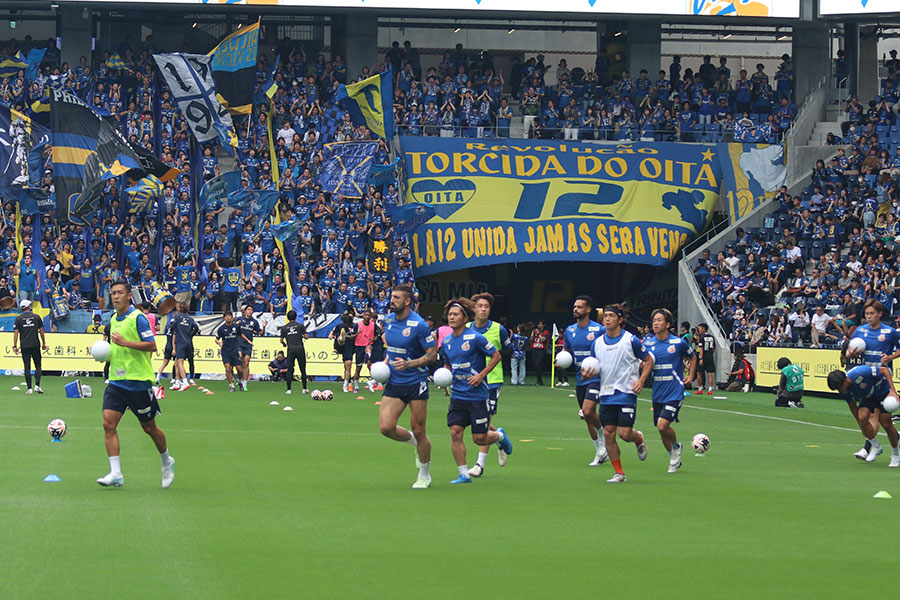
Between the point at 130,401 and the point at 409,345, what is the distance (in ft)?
9.74

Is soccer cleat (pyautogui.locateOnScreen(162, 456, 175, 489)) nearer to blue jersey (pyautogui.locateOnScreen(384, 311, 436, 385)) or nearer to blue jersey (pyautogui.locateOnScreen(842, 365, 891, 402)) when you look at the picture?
blue jersey (pyautogui.locateOnScreen(384, 311, 436, 385))

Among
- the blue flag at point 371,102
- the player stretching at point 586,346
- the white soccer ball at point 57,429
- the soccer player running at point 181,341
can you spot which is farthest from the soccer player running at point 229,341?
the player stretching at point 586,346

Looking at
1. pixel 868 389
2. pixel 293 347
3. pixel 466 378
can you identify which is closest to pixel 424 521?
pixel 466 378

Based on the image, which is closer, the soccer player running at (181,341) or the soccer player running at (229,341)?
the soccer player running at (181,341)

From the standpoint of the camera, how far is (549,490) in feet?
45.3

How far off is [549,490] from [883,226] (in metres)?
28.2

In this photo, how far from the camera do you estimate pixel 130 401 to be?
13.2 meters

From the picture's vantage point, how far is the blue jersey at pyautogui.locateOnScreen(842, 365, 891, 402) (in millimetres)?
17234

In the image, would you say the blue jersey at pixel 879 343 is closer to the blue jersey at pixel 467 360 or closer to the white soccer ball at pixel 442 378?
the blue jersey at pixel 467 360

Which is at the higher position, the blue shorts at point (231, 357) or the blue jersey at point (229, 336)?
the blue jersey at point (229, 336)

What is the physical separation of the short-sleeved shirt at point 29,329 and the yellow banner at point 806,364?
18876 millimetres

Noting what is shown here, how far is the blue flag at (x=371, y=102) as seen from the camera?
139 feet

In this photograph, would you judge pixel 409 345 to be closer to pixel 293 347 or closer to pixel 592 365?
pixel 592 365

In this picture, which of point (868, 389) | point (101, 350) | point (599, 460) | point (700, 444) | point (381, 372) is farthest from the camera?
point (700, 444)
